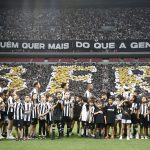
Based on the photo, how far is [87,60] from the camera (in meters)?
42.4

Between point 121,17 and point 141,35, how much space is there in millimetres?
3519

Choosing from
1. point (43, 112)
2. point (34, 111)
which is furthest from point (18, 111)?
point (43, 112)

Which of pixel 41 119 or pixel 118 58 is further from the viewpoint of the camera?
pixel 118 58

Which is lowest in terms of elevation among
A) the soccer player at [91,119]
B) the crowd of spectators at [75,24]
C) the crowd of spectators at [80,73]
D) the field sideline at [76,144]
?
the field sideline at [76,144]

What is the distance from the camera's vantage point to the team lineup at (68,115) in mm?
17609

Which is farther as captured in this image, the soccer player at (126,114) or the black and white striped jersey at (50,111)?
the black and white striped jersey at (50,111)

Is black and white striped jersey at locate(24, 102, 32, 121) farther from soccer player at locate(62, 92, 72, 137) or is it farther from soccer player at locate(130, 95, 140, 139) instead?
soccer player at locate(130, 95, 140, 139)

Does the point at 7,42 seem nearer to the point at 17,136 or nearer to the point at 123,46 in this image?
the point at 123,46

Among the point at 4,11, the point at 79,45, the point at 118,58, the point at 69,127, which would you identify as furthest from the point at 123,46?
the point at 69,127

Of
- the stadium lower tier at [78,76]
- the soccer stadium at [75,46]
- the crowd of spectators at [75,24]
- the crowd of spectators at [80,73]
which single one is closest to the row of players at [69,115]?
the soccer stadium at [75,46]

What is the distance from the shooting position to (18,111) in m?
17.4

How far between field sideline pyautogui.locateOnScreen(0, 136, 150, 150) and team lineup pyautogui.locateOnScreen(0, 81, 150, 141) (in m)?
0.83

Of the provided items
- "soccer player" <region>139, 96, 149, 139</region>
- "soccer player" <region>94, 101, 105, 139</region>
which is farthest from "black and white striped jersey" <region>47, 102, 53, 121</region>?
"soccer player" <region>139, 96, 149, 139</region>

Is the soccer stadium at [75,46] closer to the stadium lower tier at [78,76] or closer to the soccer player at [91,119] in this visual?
the stadium lower tier at [78,76]
